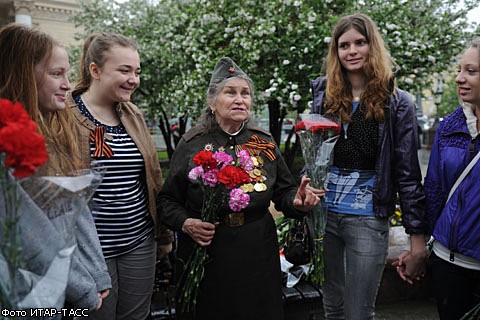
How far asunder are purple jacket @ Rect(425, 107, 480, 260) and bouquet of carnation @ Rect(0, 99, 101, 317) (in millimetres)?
1723

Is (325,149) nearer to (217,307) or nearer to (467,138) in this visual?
(467,138)

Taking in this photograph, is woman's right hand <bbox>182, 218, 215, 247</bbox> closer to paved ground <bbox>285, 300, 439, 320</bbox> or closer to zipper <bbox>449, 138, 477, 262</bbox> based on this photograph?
zipper <bbox>449, 138, 477, 262</bbox>

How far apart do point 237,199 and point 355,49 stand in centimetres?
110

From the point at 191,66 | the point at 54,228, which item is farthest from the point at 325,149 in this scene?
the point at 191,66

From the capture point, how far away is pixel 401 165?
2418mm

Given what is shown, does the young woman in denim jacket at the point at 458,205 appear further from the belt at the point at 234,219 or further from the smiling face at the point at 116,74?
the smiling face at the point at 116,74

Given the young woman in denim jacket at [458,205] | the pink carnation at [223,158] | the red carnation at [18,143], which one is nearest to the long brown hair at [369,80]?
the young woman in denim jacket at [458,205]

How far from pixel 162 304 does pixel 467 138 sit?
246 cm

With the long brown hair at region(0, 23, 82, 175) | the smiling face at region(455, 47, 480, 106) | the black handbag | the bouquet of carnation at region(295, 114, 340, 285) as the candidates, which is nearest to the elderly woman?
the bouquet of carnation at region(295, 114, 340, 285)

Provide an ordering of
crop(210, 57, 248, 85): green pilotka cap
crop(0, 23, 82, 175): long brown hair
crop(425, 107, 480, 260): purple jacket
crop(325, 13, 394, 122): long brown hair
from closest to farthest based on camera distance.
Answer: crop(0, 23, 82, 175): long brown hair
crop(425, 107, 480, 260): purple jacket
crop(325, 13, 394, 122): long brown hair
crop(210, 57, 248, 85): green pilotka cap

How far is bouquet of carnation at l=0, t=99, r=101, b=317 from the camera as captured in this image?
3.78ft

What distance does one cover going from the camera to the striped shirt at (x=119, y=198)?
2.30 meters

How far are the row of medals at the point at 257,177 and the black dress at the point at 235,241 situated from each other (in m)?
0.01

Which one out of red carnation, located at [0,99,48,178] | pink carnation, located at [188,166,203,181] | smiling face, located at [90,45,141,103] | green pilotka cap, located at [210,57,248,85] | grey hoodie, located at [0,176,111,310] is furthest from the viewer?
green pilotka cap, located at [210,57,248,85]
